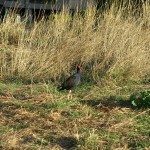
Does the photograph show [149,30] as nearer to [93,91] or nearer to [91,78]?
[91,78]

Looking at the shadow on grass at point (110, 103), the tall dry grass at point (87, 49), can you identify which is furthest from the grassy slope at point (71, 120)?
the tall dry grass at point (87, 49)

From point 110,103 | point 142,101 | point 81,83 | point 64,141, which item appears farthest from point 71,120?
point 81,83

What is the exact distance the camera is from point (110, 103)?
6.05 metres

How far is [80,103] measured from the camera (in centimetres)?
604

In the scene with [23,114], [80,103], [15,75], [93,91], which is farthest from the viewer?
[15,75]

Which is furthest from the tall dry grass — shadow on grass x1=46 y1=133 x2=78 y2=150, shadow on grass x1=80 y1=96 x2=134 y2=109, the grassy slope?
shadow on grass x1=46 y1=133 x2=78 y2=150

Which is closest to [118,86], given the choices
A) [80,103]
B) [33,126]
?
[80,103]

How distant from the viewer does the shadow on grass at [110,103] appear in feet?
19.5

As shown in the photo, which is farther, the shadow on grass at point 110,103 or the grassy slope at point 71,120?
the shadow on grass at point 110,103

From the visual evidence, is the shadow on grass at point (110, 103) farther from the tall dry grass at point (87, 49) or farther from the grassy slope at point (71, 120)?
the tall dry grass at point (87, 49)

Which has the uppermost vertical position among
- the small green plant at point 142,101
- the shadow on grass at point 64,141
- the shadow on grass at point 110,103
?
the small green plant at point 142,101

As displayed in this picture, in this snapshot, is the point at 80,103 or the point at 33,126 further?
the point at 80,103

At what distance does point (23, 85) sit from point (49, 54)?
115 centimetres

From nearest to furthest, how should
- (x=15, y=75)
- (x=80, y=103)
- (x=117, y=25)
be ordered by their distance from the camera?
(x=80, y=103) → (x=15, y=75) → (x=117, y=25)
